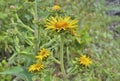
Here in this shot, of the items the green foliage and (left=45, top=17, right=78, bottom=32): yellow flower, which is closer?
(left=45, top=17, right=78, bottom=32): yellow flower

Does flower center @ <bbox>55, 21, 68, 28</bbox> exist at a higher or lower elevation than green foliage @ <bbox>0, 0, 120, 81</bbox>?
higher

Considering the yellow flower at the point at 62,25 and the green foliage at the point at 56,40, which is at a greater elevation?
the yellow flower at the point at 62,25

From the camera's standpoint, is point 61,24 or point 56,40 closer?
point 61,24

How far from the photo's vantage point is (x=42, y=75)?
5.24 ft

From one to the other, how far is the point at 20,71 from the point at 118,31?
176cm

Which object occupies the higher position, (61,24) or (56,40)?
(61,24)

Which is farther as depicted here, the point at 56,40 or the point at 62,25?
the point at 56,40

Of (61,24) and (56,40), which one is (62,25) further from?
(56,40)

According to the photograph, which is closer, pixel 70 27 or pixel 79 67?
pixel 70 27

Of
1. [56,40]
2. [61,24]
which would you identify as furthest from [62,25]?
[56,40]

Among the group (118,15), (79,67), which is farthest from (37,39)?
(118,15)

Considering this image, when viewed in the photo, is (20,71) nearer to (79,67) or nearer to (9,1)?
(79,67)

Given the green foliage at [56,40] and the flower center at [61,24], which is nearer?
the flower center at [61,24]

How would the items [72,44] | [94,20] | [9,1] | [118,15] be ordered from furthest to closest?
[118,15], [94,20], [9,1], [72,44]
